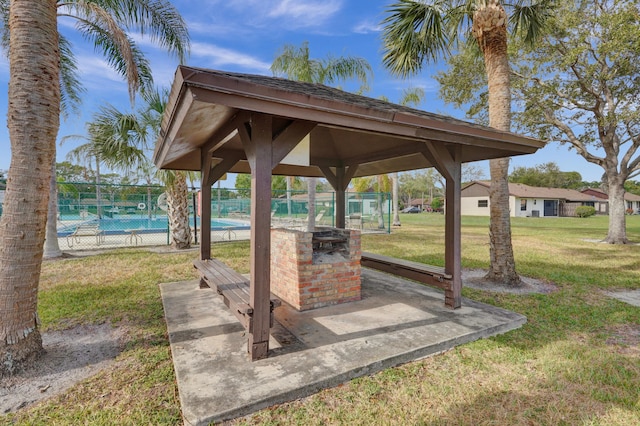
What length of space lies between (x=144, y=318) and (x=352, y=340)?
2804mm

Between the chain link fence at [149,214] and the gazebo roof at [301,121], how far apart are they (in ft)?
20.9

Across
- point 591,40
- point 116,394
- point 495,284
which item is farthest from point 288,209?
point 116,394

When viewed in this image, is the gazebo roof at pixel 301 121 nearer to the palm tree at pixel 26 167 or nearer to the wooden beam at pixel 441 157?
the wooden beam at pixel 441 157

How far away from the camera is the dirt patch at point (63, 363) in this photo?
8.27 feet

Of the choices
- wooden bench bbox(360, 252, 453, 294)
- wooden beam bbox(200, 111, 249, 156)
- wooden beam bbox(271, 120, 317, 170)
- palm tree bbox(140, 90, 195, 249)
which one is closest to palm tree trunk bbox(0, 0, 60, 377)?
wooden beam bbox(200, 111, 249, 156)

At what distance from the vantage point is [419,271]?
4590 millimetres

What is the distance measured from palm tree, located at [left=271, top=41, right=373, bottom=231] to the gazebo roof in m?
8.66

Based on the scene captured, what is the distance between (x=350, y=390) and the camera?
2.55 m

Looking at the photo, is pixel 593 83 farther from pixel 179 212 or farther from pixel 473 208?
pixel 473 208

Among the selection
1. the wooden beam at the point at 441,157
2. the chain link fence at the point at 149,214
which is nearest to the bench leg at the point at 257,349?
the wooden beam at the point at 441,157

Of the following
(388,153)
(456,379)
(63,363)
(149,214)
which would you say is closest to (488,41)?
(388,153)

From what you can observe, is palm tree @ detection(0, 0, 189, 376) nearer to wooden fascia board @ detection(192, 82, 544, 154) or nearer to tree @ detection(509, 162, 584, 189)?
wooden fascia board @ detection(192, 82, 544, 154)

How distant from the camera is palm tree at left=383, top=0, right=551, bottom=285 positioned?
593 centimetres

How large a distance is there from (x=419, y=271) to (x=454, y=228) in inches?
32.8
